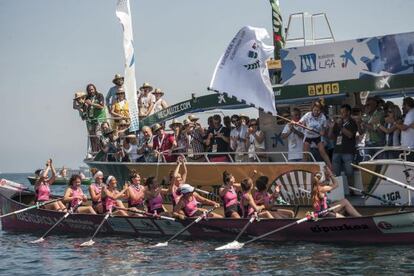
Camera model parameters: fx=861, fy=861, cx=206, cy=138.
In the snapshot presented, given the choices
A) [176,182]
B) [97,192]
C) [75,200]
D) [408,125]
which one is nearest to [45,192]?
[75,200]

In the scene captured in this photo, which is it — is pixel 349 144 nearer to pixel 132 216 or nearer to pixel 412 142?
pixel 412 142

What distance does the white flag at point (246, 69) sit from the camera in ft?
68.1

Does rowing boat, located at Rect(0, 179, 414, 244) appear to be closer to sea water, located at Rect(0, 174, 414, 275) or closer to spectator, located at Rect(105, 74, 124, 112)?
sea water, located at Rect(0, 174, 414, 275)

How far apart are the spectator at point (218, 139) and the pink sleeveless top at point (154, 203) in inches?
81.6

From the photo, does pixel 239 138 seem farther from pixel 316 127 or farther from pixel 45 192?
pixel 45 192

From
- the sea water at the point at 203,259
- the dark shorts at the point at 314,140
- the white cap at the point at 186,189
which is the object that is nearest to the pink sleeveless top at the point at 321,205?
the sea water at the point at 203,259

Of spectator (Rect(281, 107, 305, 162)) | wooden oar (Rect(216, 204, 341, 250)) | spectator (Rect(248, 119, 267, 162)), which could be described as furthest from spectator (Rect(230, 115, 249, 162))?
wooden oar (Rect(216, 204, 341, 250))

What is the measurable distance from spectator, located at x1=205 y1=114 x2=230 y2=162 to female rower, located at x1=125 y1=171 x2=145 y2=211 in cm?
213

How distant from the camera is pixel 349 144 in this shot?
796 inches

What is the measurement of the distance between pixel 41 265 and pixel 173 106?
7.69 meters

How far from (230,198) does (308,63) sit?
3.87m

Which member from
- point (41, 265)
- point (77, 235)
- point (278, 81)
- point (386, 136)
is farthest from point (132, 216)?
point (386, 136)

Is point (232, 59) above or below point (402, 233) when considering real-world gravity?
above

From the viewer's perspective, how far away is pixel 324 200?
62.8ft
